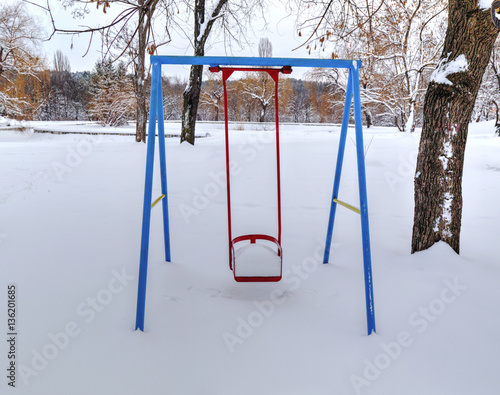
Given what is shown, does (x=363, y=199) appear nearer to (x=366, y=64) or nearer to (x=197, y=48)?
(x=197, y=48)

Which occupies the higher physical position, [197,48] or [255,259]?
[197,48]

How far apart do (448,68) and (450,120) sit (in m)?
0.36

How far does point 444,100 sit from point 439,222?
2.95 feet

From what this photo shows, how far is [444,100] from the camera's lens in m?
2.47

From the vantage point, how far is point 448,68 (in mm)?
2424

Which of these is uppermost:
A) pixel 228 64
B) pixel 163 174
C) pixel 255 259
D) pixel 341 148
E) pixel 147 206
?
pixel 228 64

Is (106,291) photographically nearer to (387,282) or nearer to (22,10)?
Answer: (387,282)

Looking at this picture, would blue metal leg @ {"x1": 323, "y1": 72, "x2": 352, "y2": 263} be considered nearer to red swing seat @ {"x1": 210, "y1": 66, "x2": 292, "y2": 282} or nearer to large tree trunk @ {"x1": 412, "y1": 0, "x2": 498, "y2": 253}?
red swing seat @ {"x1": 210, "y1": 66, "x2": 292, "y2": 282}

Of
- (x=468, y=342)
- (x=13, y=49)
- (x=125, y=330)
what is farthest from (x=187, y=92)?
(x=13, y=49)

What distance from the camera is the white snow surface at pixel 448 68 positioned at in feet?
7.79

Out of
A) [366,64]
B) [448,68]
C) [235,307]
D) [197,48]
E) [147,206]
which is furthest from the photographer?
[366,64]

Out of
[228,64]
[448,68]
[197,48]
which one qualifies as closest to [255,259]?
[228,64]

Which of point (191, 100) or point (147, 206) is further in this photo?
point (191, 100)

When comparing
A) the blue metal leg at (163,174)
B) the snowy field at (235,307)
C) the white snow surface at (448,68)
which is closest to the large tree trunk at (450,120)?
the white snow surface at (448,68)
